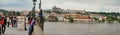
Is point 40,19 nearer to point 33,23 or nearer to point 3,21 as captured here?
point 33,23

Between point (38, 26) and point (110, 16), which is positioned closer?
point (38, 26)

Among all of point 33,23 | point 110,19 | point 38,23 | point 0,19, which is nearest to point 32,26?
point 33,23

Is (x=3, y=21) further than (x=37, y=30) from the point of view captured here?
Yes

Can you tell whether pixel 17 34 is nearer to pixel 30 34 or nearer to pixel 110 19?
pixel 30 34

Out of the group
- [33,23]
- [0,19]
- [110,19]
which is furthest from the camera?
[110,19]

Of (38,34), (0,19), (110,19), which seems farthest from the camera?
(110,19)

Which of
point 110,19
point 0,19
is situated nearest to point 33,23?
point 0,19

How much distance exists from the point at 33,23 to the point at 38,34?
1.83 m

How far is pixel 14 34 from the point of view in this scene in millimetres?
29656

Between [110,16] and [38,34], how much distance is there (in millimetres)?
168712

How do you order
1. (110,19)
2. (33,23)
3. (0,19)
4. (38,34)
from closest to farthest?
(38,34) → (33,23) → (0,19) → (110,19)

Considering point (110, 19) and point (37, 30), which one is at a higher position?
point (37, 30)

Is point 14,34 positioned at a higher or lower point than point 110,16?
higher

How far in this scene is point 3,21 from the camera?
28.3 meters
